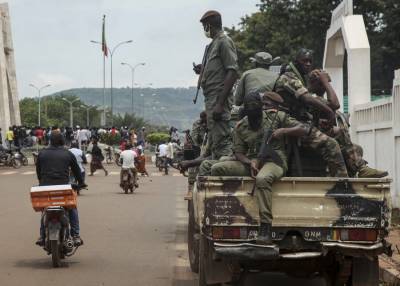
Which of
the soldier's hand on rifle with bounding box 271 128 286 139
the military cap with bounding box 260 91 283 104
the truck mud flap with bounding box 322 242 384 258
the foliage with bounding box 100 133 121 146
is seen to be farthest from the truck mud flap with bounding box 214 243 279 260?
the foliage with bounding box 100 133 121 146

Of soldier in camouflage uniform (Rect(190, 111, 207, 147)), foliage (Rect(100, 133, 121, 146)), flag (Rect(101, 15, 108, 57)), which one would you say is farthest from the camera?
flag (Rect(101, 15, 108, 57))

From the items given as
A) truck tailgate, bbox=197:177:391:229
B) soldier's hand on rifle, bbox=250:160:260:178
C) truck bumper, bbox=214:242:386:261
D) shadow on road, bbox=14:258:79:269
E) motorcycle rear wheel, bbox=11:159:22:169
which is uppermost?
soldier's hand on rifle, bbox=250:160:260:178

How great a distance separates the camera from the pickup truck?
6555 mm

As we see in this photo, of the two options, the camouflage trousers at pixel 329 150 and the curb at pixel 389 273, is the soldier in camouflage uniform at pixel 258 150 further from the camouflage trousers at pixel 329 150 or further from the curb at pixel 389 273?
the curb at pixel 389 273

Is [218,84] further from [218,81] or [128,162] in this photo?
[128,162]

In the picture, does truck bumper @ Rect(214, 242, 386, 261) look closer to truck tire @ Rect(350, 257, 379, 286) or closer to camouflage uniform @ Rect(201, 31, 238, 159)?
truck tire @ Rect(350, 257, 379, 286)

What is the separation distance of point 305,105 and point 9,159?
32.4 metres

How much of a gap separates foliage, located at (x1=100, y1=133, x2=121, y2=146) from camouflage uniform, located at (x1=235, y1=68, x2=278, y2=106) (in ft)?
142

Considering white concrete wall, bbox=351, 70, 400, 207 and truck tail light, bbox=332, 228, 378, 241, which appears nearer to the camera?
truck tail light, bbox=332, 228, 378, 241

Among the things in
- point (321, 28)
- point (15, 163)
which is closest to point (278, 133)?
point (15, 163)

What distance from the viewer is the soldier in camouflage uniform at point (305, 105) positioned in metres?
7.21

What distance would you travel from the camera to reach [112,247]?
460 inches

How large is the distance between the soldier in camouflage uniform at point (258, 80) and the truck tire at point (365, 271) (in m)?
2.36

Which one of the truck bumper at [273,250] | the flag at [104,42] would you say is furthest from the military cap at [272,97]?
the flag at [104,42]
